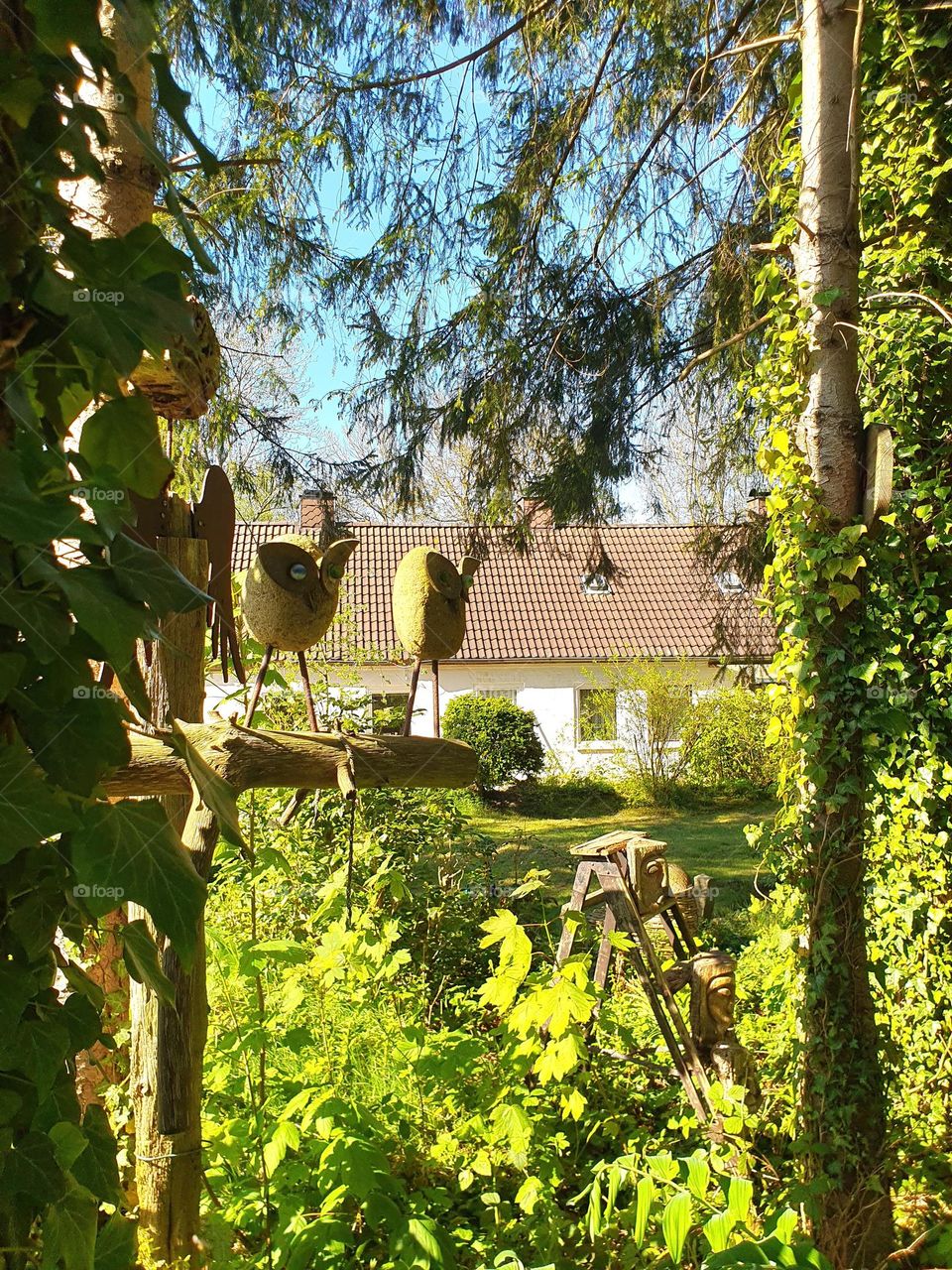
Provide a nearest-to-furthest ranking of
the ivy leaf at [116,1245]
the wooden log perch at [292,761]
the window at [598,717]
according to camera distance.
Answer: the ivy leaf at [116,1245] < the wooden log perch at [292,761] < the window at [598,717]

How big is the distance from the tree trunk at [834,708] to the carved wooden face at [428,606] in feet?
4.14

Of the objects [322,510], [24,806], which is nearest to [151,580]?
[24,806]

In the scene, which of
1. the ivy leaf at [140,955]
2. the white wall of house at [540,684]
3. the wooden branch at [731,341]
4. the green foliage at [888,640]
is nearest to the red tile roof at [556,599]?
the white wall of house at [540,684]

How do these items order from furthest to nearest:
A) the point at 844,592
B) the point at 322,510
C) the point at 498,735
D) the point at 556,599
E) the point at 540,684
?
1. the point at 556,599
2. the point at 540,684
3. the point at 498,735
4. the point at 322,510
5. the point at 844,592

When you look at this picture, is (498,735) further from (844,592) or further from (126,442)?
(126,442)

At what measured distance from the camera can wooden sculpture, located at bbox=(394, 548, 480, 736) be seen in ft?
8.07

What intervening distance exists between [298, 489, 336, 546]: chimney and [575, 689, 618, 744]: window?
9.39 meters

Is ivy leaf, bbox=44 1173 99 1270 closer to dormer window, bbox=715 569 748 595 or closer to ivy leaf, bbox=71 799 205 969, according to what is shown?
ivy leaf, bbox=71 799 205 969

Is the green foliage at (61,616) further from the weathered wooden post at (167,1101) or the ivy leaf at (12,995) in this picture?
the weathered wooden post at (167,1101)

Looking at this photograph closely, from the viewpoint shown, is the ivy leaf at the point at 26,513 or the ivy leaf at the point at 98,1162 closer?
the ivy leaf at the point at 26,513

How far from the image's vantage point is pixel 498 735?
46.2 ft

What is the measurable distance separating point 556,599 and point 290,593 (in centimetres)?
1466

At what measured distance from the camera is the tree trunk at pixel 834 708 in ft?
9.64

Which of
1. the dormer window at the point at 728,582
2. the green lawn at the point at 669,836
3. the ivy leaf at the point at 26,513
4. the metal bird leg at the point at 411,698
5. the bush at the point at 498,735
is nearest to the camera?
the ivy leaf at the point at 26,513
